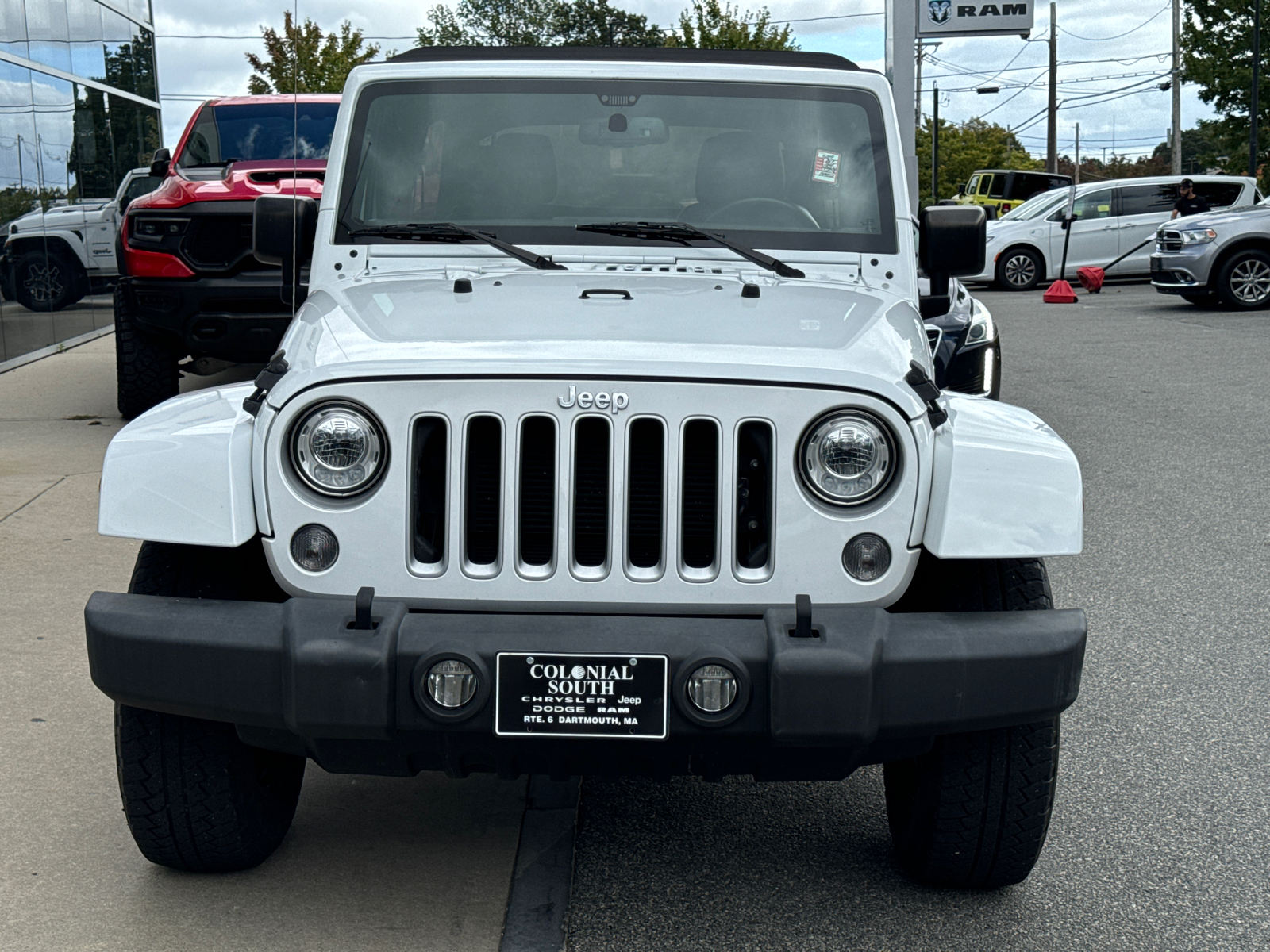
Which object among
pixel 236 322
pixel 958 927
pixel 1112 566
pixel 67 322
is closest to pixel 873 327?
pixel 958 927

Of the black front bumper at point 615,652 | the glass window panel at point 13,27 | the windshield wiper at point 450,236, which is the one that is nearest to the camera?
the black front bumper at point 615,652

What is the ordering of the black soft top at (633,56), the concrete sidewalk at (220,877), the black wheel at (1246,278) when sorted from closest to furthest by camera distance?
the concrete sidewalk at (220,877)
the black soft top at (633,56)
the black wheel at (1246,278)

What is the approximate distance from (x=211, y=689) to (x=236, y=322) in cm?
669

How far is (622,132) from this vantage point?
4.18 m

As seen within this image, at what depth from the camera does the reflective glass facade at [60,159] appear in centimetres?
1341

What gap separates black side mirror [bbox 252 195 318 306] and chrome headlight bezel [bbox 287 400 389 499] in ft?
4.77

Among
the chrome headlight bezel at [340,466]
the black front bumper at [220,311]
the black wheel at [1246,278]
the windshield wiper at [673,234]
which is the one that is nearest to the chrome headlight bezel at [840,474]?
the chrome headlight bezel at [340,466]

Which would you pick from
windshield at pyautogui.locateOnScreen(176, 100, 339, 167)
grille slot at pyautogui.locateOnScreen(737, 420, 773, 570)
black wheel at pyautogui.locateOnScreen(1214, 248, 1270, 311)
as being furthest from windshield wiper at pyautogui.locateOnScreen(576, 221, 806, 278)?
black wheel at pyautogui.locateOnScreen(1214, 248, 1270, 311)

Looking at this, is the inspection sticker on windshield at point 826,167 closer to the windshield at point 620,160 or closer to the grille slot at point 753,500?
the windshield at point 620,160

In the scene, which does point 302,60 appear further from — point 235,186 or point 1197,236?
point 1197,236

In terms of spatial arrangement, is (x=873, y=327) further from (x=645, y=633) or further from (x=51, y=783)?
(x=51, y=783)

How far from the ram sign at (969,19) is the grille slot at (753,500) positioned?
53.0 ft

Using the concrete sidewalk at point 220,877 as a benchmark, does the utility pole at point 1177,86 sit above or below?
above

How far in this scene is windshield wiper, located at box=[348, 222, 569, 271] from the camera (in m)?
3.86
